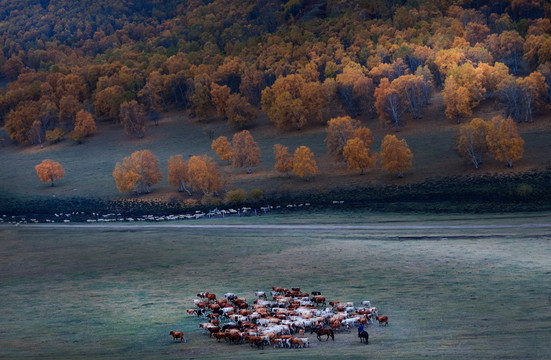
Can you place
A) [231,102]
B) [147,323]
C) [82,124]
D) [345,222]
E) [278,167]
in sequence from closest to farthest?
[147,323] → [345,222] → [278,167] → [231,102] → [82,124]

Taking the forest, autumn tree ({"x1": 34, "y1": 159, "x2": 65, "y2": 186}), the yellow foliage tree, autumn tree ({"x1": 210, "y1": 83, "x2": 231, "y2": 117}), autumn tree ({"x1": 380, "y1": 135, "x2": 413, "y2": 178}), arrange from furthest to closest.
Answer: autumn tree ({"x1": 210, "y1": 83, "x2": 231, "y2": 117}) → autumn tree ({"x1": 34, "y1": 159, "x2": 65, "y2": 186}) → the forest → the yellow foliage tree → autumn tree ({"x1": 380, "y1": 135, "x2": 413, "y2": 178})

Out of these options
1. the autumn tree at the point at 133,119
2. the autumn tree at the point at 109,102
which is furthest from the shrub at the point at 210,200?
the autumn tree at the point at 109,102

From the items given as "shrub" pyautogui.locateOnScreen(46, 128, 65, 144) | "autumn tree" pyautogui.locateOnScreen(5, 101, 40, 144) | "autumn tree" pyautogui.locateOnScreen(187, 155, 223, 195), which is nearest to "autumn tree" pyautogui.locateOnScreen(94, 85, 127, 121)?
"shrub" pyautogui.locateOnScreen(46, 128, 65, 144)

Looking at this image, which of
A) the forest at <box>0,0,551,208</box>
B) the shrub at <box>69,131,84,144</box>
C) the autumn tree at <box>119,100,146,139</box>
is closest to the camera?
the forest at <box>0,0,551,208</box>

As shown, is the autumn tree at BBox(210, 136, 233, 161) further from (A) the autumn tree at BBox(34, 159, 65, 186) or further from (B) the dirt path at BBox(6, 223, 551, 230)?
(B) the dirt path at BBox(6, 223, 551, 230)

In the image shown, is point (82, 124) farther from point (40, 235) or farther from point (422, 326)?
point (422, 326)

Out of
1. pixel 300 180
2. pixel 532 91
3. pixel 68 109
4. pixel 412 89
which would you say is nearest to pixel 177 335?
pixel 300 180

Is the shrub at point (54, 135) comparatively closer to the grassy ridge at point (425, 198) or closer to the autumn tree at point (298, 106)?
the grassy ridge at point (425, 198)

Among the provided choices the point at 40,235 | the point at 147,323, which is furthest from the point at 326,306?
the point at 40,235
